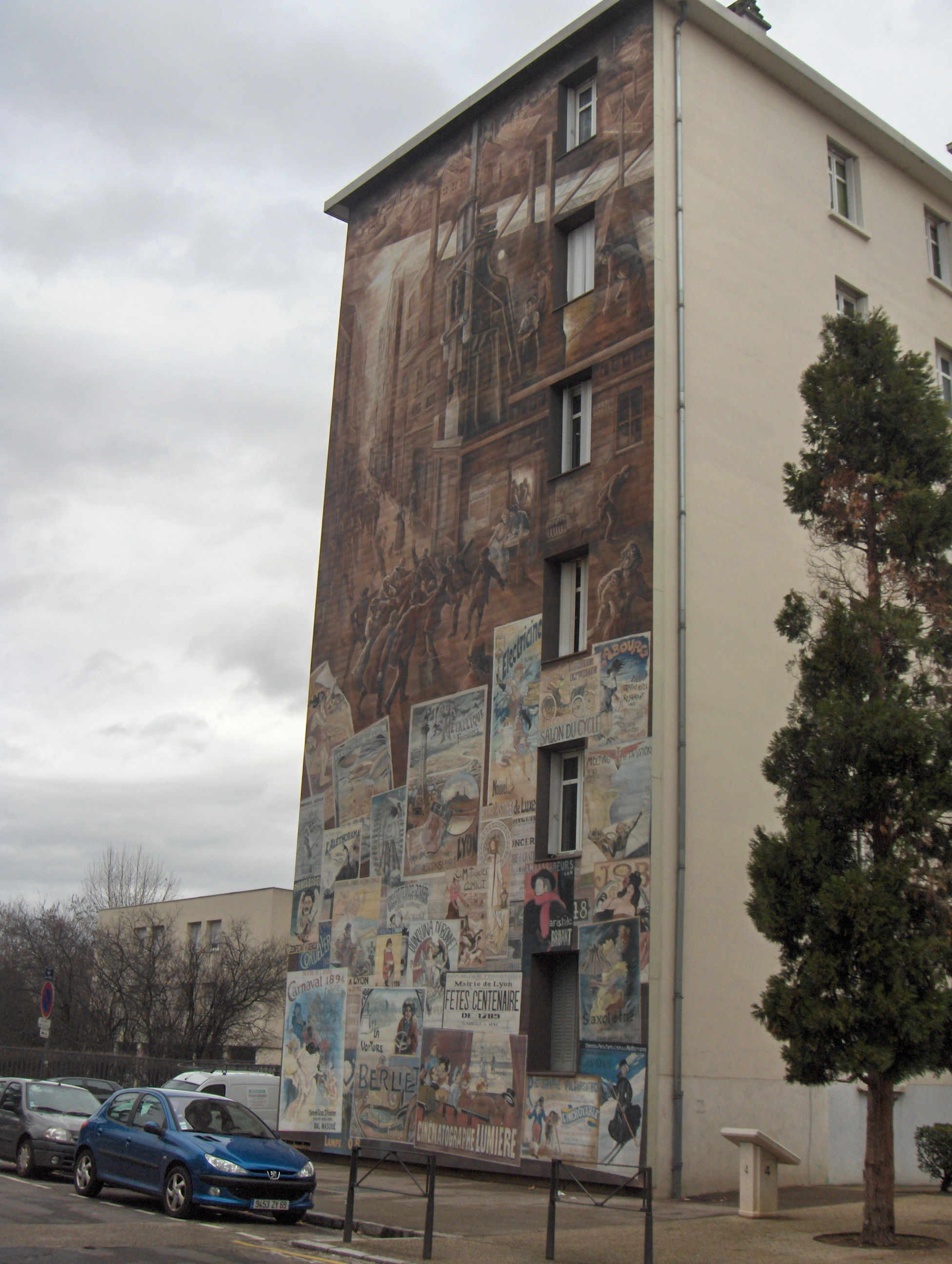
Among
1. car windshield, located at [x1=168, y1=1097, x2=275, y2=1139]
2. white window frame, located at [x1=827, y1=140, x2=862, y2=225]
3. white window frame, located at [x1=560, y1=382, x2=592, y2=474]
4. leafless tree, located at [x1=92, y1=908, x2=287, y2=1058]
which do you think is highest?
A: white window frame, located at [x1=827, y1=140, x2=862, y2=225]

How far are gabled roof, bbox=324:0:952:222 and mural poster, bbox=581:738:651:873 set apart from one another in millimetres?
14367

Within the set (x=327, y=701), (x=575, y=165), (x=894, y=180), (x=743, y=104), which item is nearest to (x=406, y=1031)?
(x=327, y=701)

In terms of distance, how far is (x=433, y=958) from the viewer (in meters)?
22.9

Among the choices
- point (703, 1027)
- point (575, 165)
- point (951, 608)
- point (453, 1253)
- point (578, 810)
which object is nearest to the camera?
point (453, 1253)

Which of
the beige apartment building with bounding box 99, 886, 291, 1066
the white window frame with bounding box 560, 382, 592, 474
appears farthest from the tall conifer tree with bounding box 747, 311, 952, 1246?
the beige apartment building with bounding box 99, 886, 291, 1066

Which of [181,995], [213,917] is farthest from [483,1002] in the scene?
[213,917]

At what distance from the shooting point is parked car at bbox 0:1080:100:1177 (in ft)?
62.3

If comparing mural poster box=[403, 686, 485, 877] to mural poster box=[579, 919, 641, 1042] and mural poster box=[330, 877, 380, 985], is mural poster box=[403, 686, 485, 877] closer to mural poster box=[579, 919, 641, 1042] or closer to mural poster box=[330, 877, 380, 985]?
mural poster box=[330, 877, 380, 985]

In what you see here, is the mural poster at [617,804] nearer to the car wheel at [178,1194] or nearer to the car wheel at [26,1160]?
the car wheel at [178,1194]

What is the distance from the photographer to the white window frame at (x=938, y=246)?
29234 millimetres

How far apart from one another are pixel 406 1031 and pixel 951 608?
42.0 feet

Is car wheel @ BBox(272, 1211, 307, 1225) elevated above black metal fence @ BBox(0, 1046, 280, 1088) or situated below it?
below

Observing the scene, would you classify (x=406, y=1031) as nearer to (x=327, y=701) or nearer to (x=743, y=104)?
(x=327, y=701)

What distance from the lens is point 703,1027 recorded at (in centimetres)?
1900
